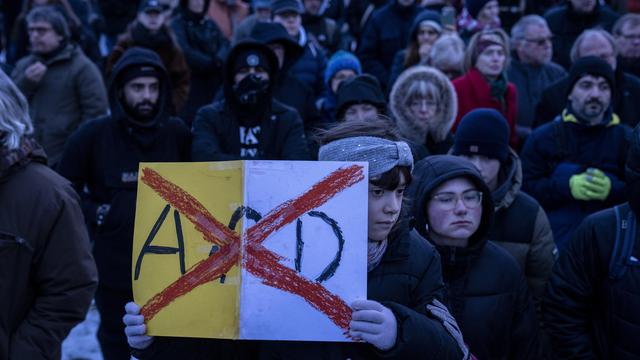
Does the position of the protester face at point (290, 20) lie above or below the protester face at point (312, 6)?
below

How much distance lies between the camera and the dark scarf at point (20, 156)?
9.77 ft

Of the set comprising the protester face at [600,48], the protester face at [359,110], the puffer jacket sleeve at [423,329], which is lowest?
the puffer jacket sleeve at [423,329]

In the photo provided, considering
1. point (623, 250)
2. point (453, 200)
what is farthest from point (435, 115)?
point (623, 250)

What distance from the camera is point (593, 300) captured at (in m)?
3.54

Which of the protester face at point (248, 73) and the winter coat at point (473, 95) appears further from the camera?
the winter coat at point (473, 95)

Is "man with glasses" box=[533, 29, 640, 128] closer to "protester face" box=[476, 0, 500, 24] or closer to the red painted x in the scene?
"protester face" box=[476, 0, 500, 24]

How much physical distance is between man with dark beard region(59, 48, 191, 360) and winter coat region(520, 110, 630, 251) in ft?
6.79

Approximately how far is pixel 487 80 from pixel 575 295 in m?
3.26

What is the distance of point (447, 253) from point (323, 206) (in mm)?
1210

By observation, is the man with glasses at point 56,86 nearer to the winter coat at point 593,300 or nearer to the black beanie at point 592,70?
the black beanie at point 592,70

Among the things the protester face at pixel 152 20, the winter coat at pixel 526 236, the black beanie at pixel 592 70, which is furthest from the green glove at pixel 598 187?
the protester face at pixel 152 20

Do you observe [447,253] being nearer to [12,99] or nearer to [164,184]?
[164,184]

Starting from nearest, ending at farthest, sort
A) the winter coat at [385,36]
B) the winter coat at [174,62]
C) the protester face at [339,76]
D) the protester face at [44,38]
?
the protester face at [339,76] → the protester face at [44,38] → the winter coat at [174,62] → the winter coat at [385,36]

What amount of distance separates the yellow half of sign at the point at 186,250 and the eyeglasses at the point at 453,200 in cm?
132
